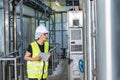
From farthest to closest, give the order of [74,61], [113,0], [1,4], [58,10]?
[58,10], [1,4], [74,61], [113,0]

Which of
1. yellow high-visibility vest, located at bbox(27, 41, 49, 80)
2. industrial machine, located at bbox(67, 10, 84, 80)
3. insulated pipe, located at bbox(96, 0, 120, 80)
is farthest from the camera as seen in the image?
industrial machine, located at bbox(67, 10, 84, 80)

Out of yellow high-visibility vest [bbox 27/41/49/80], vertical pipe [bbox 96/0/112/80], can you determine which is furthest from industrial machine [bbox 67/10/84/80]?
vertical pipe [bbox 96/0/112/80]

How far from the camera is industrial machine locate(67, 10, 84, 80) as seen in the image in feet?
22.8

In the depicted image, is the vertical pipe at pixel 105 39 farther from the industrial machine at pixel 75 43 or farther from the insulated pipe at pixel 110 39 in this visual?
the industrial machine at pixel 75 43

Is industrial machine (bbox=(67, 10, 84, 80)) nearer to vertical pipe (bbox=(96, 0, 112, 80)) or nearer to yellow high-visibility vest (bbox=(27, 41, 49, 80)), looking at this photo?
yellow high-visibility vest (bbox=(27, 41, 49, 80))

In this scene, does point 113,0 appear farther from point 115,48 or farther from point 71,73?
point 71,73

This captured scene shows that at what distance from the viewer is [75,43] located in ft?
23.2

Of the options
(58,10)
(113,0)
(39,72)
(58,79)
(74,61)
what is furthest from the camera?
(58,10)

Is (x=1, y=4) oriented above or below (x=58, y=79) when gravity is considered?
above

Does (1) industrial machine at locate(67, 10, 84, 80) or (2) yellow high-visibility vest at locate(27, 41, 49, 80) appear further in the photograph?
(1) industrial machine at locate(67, 10, 84, 80)

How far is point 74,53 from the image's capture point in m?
7.01

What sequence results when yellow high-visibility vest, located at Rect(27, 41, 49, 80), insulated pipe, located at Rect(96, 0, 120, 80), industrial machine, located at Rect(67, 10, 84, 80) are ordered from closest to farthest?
1. insulated pipe, located at Rect(96, 0, 120, 80)
2. yellow high-visibility vest, located at Rect(27, 41, 49, 80)
3. industrial machine, located at Rect(67, 10, 84, 80)

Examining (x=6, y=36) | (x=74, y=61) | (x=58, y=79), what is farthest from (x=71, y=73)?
(x=58, y=79)

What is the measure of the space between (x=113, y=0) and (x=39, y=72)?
3.82 metres
